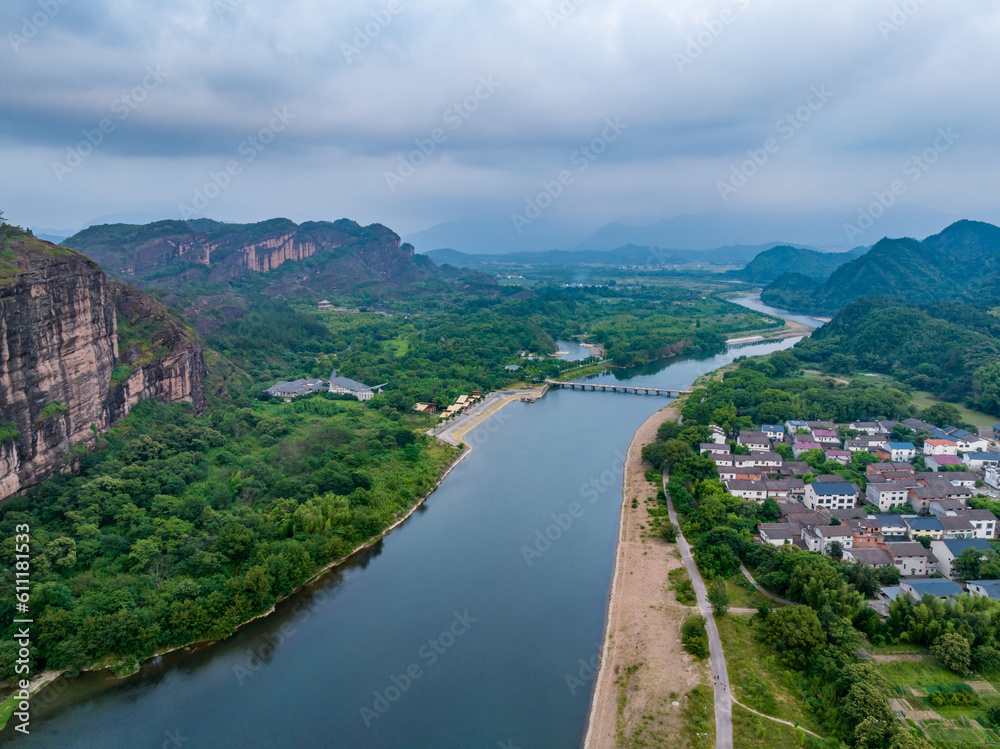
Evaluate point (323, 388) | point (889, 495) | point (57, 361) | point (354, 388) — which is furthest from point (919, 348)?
point (57, 361)

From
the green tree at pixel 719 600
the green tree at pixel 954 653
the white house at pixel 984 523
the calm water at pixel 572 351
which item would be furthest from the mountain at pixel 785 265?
the green tree at pixel 954 653

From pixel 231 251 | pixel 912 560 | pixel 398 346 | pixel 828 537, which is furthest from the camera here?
pixel 231 251

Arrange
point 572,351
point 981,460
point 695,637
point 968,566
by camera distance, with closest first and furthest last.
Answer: point 695,637 → point 968,566 → point 981,460 → point 572,351

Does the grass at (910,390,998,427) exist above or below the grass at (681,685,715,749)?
above

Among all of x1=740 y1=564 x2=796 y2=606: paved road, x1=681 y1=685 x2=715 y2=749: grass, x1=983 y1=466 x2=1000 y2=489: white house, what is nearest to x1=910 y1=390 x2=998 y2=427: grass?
x1=983 y1=466 x2=1000 y2=489: white house

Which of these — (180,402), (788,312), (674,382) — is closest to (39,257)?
(180,402)

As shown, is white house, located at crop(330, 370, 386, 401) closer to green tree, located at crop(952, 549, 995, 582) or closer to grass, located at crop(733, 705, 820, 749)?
grass, located at crop(733, 705, 820, 749)

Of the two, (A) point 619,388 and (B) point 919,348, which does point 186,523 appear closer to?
(A) point 619,388
